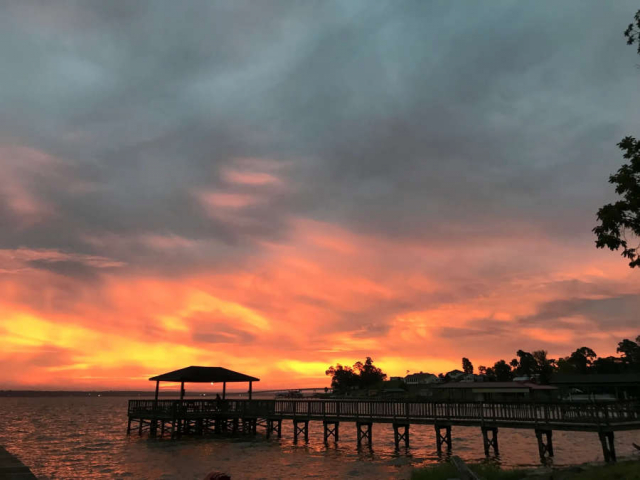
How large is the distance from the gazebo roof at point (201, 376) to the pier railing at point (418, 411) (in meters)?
2.06

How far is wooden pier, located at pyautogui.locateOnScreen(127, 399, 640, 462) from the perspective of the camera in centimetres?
2584

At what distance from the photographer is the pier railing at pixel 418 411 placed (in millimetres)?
25953

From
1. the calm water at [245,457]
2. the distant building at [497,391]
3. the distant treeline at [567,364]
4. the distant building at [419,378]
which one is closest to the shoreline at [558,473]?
the calm water at [245,457]

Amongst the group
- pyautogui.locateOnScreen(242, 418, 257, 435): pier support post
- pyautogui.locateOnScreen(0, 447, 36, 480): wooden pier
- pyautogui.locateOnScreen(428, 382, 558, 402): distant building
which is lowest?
pyautogui.locateOnScreen(242, 418, 257, 435): pier support post

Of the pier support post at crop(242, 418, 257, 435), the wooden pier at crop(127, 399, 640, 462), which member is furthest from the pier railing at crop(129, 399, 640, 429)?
the pier support post at crop(242, 418, 257, 435)

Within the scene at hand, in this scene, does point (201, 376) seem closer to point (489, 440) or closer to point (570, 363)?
point (489, 440)

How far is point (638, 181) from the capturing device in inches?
723

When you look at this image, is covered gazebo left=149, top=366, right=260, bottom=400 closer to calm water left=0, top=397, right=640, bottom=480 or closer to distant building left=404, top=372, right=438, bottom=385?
calm water left=0, top=397, right=640, bottom=480

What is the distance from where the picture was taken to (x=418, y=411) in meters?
34.6

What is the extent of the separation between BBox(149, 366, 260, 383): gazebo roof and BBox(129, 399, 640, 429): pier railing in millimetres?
2056

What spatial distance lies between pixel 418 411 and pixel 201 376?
2192cm

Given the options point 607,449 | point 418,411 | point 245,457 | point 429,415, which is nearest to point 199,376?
point 245,457

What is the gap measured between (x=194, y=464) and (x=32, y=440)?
3167 centimetres

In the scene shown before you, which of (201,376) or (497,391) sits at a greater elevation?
(201,376)
